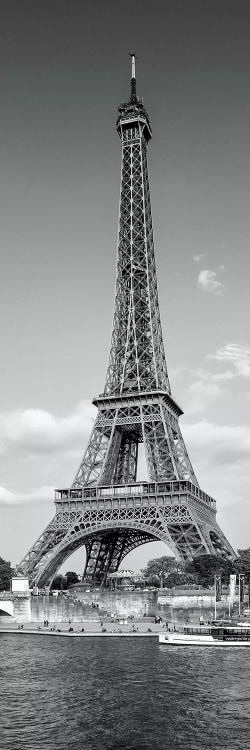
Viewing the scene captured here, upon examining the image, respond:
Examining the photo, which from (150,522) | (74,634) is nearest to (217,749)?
(74,634)

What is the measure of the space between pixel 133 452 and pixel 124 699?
76.9 meters

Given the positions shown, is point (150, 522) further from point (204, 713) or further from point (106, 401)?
point (204, 713)

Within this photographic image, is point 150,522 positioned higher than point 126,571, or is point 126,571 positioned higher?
point 150,522

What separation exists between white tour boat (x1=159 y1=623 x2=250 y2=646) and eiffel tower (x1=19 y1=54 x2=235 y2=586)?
13295 millimetres

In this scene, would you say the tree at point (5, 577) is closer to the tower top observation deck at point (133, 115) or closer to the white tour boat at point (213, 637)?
the white tour boat at point (213, 637)

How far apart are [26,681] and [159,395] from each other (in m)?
60.0

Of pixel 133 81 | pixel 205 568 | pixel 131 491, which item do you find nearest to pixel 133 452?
pixel 131 491

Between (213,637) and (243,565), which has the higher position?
(243,565)

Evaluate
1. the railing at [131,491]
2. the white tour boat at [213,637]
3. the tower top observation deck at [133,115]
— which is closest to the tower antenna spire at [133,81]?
the tower top observation deck at [133,115]

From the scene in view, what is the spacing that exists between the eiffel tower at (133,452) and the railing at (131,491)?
0.14 meters

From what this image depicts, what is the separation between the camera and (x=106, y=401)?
109m

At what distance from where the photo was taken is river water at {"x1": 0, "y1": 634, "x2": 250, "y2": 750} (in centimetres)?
3422

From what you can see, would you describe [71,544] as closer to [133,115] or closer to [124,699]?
[124,699]

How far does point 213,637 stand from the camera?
7306 cm
